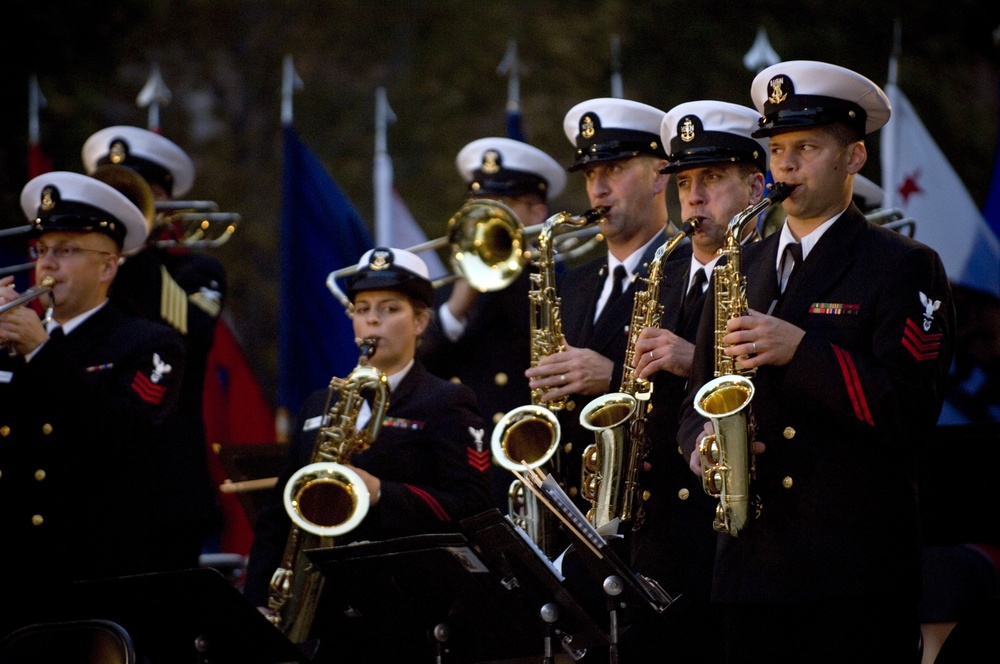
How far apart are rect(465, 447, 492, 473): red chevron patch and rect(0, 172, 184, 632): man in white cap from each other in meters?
1.34

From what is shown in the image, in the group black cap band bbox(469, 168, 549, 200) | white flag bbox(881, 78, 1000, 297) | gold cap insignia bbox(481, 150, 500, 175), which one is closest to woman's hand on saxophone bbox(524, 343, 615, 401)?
black cap band bbox(469, 168, 549, 200)

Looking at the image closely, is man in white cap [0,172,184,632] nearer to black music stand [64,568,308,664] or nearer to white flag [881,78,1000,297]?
black music stand [64,568,308,664]

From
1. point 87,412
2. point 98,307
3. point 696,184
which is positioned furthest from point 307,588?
point 696,184

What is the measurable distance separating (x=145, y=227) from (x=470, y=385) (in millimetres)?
1629

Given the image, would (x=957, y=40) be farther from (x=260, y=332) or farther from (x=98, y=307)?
(x=98, y=307)

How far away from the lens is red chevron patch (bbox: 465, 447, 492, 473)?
244 inches

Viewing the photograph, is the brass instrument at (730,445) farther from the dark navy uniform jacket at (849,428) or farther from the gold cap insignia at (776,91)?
the gold cap insignia at (776,91)

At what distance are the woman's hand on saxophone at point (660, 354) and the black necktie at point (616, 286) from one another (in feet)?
2.41

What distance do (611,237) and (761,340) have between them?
5.74 feet

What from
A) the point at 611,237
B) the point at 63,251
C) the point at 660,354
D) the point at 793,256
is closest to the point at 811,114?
the point at 793,256

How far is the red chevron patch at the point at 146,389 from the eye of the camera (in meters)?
6.47

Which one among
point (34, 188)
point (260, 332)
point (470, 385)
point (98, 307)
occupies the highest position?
point (34, 188)

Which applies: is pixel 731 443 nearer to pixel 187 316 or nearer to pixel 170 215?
pixel 187 316

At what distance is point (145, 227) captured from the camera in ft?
23.1
